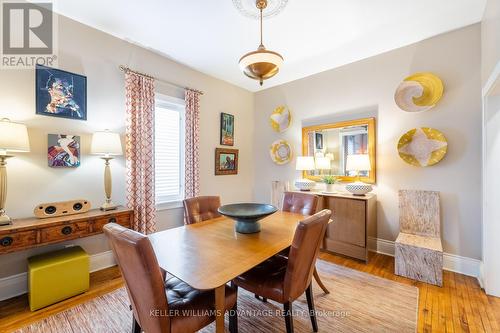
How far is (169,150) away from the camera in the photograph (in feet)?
11.3

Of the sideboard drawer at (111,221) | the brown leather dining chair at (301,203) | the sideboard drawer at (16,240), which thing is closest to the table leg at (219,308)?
the brown leather dining chair at (301,203)

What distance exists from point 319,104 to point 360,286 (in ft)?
9.35

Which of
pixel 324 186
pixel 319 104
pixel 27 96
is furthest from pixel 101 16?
pixel 324 186

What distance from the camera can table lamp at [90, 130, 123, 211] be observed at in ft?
8.07

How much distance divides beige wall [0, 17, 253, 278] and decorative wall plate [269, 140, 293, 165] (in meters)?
Result: 1.80

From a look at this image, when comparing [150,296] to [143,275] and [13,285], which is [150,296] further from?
[13,285]

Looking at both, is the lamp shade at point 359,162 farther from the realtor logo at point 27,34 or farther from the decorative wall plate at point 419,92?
the realtor logo at point 27,34

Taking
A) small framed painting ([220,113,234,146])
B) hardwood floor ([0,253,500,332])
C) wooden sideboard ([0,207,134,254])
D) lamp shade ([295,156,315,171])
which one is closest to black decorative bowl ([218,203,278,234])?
hardwood floor ([0,253,500,332])

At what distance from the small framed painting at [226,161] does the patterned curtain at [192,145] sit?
1.81 ft

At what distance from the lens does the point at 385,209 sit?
3.20 metres

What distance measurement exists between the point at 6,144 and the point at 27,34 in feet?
4.23

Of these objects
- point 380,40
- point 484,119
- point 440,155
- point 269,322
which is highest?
point 380,40

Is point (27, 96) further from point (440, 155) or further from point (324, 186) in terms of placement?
point (440, 155)

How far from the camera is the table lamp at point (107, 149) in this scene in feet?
8.07
